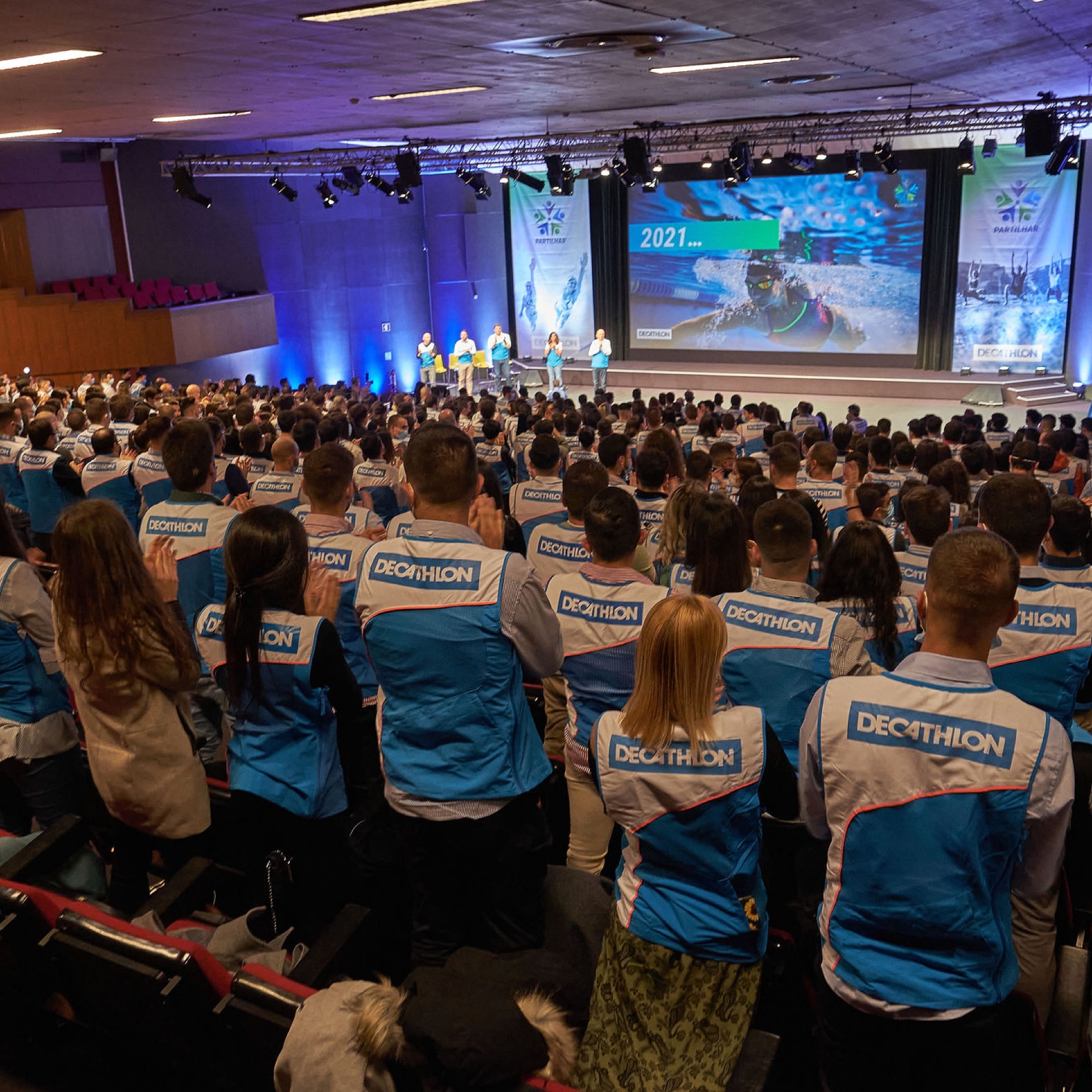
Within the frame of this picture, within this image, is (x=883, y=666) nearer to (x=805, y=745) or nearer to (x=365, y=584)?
(x=805, y=745)

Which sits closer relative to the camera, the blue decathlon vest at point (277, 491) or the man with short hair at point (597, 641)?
the man with short hair at point (597, 641)

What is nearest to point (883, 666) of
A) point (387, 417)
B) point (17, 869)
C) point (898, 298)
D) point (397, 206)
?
point (17, 869)

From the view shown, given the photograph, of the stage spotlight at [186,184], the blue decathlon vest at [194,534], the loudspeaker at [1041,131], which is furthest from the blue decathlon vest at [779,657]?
the stage spotlight at [186,184]

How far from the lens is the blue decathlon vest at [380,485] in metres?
6.92

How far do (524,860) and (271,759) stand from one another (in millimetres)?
774

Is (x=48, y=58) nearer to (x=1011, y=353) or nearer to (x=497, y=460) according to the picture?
(x=497, y=460)

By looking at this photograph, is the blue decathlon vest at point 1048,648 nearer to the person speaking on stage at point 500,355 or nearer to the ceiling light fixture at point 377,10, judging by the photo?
the ceiling light fixture at point 377,10

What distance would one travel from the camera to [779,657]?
2.89 meters

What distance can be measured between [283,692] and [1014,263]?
59.5 feet

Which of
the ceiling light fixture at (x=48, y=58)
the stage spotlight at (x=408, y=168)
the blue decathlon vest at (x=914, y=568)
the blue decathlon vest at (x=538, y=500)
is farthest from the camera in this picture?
the stage spotlight at (x=408, y=168)

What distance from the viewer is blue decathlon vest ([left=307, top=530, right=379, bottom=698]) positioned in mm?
3771

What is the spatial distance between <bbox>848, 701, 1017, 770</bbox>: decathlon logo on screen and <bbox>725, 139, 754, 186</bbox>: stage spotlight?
14.0 metres

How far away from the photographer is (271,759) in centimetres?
272

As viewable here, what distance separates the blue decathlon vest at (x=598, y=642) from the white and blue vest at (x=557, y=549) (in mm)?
1391
